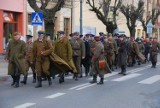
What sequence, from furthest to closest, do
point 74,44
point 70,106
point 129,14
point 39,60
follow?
point 129,14, point 74,44, point 39,60, point 70,106

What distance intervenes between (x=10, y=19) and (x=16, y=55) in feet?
49.9

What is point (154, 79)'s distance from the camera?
16.2 meters

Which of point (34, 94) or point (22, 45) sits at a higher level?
point (22, 45)

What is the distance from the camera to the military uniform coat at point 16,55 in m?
13.0

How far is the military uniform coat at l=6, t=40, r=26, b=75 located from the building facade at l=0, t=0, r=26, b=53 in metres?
13.5

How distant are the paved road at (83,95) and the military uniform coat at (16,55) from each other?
58 centimetres

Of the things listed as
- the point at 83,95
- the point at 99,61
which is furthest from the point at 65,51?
the point at 83,95

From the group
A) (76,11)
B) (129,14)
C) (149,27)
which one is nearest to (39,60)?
(76,11)

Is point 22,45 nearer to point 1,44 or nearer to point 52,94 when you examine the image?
point 52,94

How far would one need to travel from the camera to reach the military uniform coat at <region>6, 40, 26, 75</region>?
1300cm

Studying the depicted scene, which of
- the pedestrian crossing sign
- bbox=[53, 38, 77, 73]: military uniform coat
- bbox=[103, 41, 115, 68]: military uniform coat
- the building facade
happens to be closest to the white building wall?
the building facade

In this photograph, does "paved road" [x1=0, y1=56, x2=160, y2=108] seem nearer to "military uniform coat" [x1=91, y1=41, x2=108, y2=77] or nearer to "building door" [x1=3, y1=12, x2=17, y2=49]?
"military uniform coat" [x1=91, y1=41, x2=108, y2=77]

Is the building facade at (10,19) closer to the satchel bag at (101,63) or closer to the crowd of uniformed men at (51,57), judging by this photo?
the crowd of uniformed men at (51,57)

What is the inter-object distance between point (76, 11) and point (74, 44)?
22194mm
